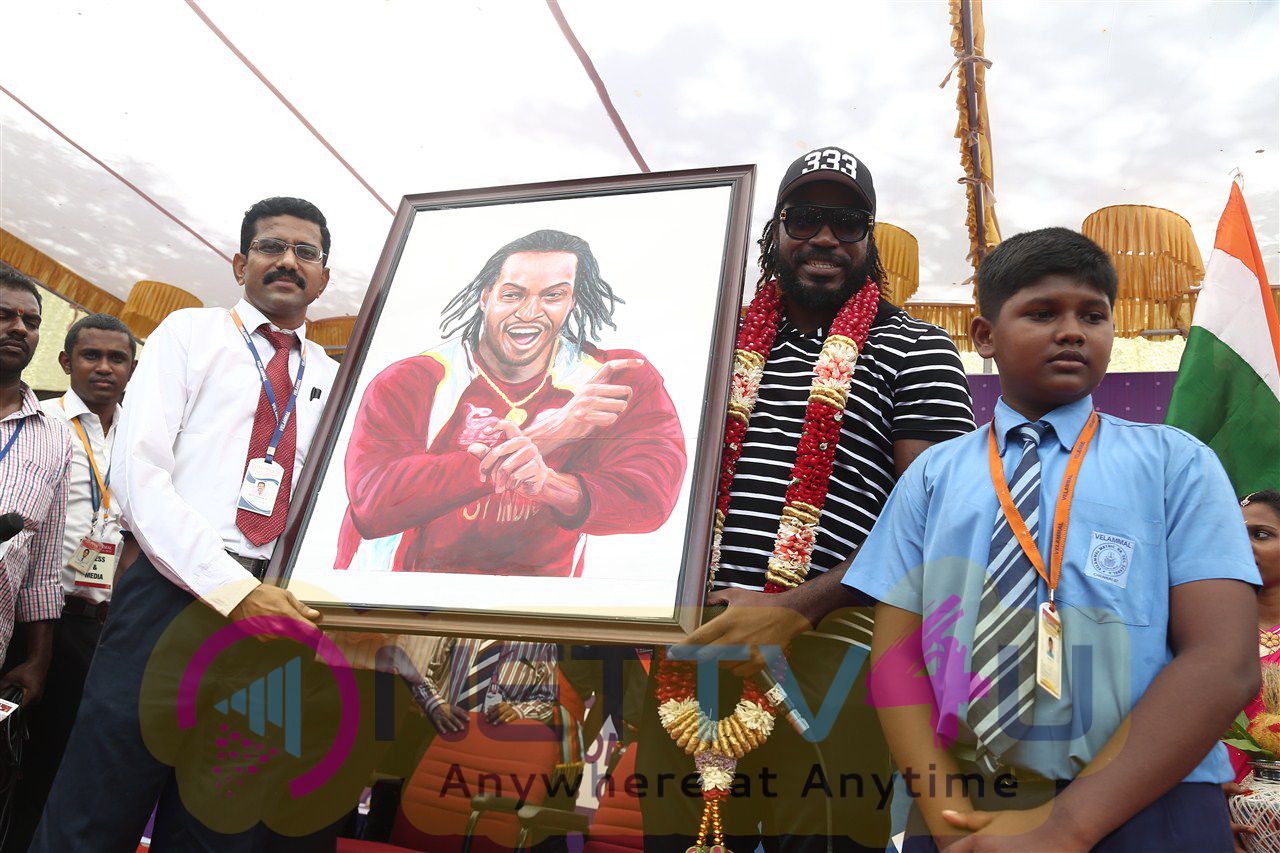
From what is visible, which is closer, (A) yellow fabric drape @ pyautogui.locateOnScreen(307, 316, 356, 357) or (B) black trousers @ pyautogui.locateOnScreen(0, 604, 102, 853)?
(B) black trousers @ pyautogui.locateOnScreen(0, 604, 102, 853)

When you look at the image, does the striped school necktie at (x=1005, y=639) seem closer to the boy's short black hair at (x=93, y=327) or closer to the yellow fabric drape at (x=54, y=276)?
the boy's short black hair at (x=93, y=327)

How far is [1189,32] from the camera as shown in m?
3.65

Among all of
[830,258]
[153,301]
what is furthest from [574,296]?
[153,301]

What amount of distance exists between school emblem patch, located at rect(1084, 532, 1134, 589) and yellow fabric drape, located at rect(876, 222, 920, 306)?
10.6 feet

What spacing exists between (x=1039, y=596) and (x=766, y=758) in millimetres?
669

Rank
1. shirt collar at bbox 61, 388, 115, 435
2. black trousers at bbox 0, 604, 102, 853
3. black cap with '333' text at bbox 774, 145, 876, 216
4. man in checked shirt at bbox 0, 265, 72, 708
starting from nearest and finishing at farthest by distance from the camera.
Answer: black cap with '333' text at bbox 774, 145, 876, 216, man in checked shirt at bbox 0, 265, 72, 708, black trousers at bbox 0, 604, 102, 853, shirt collar at bbox 61, 388, 115, 435

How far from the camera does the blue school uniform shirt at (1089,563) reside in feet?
4.11

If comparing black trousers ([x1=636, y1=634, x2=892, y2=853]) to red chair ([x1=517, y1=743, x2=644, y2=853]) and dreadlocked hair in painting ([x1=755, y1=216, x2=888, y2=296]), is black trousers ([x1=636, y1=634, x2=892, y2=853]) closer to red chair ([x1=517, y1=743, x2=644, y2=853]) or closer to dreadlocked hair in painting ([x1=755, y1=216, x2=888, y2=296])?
dreadlocked hair in painting ([x1=755, y1=216, x2=888, y2=296])

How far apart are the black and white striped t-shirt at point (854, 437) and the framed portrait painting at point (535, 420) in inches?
5.9

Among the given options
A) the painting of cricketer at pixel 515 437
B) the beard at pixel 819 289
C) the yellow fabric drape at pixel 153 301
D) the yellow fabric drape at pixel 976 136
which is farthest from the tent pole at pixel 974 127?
the yellow fabric drape at pixel 153 301

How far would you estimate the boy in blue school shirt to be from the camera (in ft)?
3.91

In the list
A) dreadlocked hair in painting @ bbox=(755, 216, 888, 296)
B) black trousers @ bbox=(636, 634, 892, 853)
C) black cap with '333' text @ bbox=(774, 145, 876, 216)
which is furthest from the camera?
dreadlocked hair in painting @ bbox=(755, 216, 888, 296)

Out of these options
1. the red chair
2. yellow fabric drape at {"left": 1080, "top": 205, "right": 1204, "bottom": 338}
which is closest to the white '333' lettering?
the red chair

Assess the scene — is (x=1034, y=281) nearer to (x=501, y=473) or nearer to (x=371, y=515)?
(x=501, y=473)
